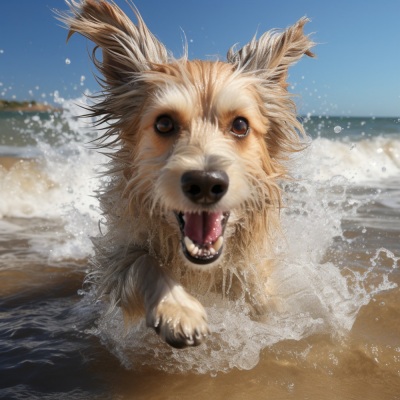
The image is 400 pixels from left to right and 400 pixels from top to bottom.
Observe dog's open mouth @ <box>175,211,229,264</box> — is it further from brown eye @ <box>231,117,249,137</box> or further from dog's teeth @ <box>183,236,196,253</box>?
brown eye @ <box>231,117,249,137</box>

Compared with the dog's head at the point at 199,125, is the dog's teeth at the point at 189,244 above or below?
below

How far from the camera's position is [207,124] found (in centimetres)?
294

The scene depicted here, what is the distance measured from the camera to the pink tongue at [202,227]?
2.85 metres

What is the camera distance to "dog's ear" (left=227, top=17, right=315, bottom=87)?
3545mm

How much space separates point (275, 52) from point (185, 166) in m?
1.31

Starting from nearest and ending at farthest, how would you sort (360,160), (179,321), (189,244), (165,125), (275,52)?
(179,321) → (189,244) → (165,125) → (275,52) → (360,160)

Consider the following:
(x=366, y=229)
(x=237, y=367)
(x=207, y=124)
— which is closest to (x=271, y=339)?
(x=237, y=367)

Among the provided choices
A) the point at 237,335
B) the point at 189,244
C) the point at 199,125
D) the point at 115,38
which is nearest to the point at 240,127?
the point at 199,125

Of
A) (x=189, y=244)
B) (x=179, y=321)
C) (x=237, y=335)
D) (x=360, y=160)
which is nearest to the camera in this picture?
(x=179, y=321)

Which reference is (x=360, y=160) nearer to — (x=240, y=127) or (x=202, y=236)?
(x=240, y=127)

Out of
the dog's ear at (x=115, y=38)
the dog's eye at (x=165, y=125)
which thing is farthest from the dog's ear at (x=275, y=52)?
the dog's eye at (x=165, y=125)

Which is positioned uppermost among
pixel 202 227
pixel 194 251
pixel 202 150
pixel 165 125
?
pixel 165 125

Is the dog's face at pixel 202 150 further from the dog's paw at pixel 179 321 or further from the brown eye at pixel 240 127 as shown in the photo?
the dog's paw at pixel 179 321

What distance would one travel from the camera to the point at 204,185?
2.61 metres
